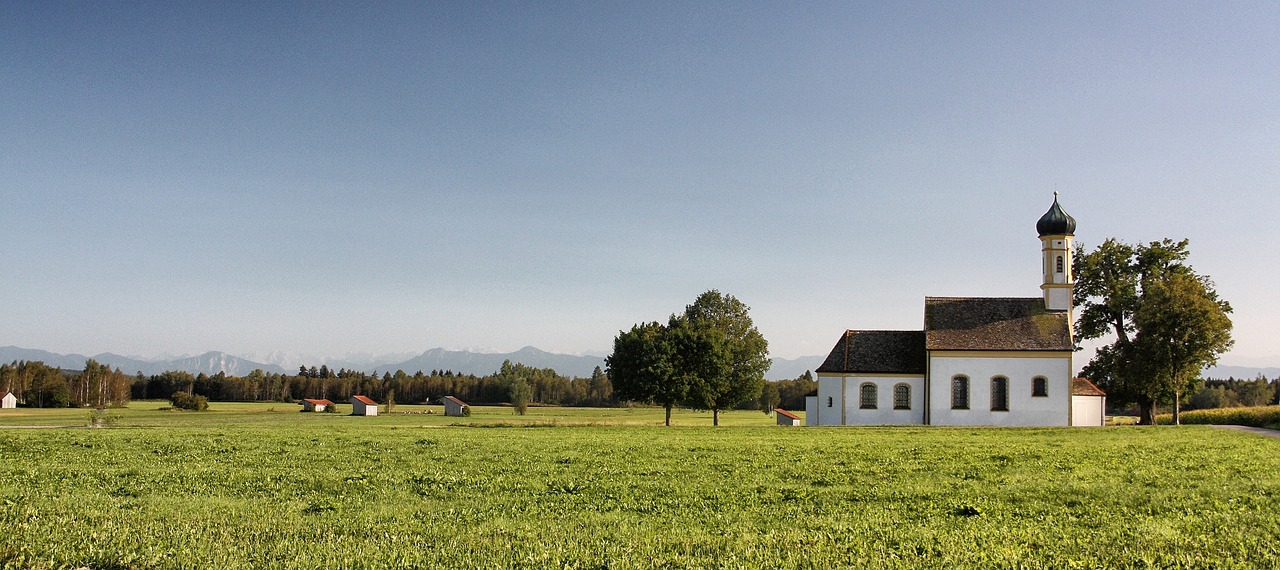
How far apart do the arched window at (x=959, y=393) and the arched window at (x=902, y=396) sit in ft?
8.27

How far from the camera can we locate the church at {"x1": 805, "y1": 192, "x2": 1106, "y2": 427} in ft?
168

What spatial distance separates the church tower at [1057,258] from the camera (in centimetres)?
5362

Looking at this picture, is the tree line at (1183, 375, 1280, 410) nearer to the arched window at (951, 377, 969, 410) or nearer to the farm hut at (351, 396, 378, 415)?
the arched window at (951, 377, 969, 410)

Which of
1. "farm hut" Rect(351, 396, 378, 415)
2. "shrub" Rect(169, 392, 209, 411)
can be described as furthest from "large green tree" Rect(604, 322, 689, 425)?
"shrub" Rect(169, 392, 209, 411)

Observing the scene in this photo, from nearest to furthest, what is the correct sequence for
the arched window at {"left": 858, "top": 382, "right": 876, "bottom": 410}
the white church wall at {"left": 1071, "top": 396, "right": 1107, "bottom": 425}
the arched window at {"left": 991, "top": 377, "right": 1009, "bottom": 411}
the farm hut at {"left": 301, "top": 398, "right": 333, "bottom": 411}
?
1. the arched window at {"left": 991, "top": 377, "right": 1009, "bottom": 411}
2. the white church wall at {"left": 1071, "top": 396, "right": 1107, "bottom": 425}
3. the arched window at {"left": 858, "top": 382, "right": 876, "bottom": 410}
4. the farm hut at {"left": 301, "top": 398, "right": 333, "bottom": 411}

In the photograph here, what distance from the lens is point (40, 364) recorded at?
132 m

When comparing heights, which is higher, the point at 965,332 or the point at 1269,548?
the point at 965,332

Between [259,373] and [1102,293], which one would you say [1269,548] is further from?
[259,373]

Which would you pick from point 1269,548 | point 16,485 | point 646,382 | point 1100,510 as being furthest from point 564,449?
point 646,382

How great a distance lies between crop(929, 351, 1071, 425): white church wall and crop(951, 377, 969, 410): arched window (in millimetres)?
239

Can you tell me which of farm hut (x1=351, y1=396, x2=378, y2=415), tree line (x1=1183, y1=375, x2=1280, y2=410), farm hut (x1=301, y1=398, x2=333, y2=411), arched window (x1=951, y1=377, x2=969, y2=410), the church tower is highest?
the church tower

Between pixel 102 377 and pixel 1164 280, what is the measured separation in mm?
130977

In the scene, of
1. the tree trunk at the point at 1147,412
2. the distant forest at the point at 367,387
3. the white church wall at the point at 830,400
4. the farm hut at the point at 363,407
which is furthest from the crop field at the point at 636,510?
the distant forest at the point at 367,387

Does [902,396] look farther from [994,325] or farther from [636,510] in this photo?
[636,510]
